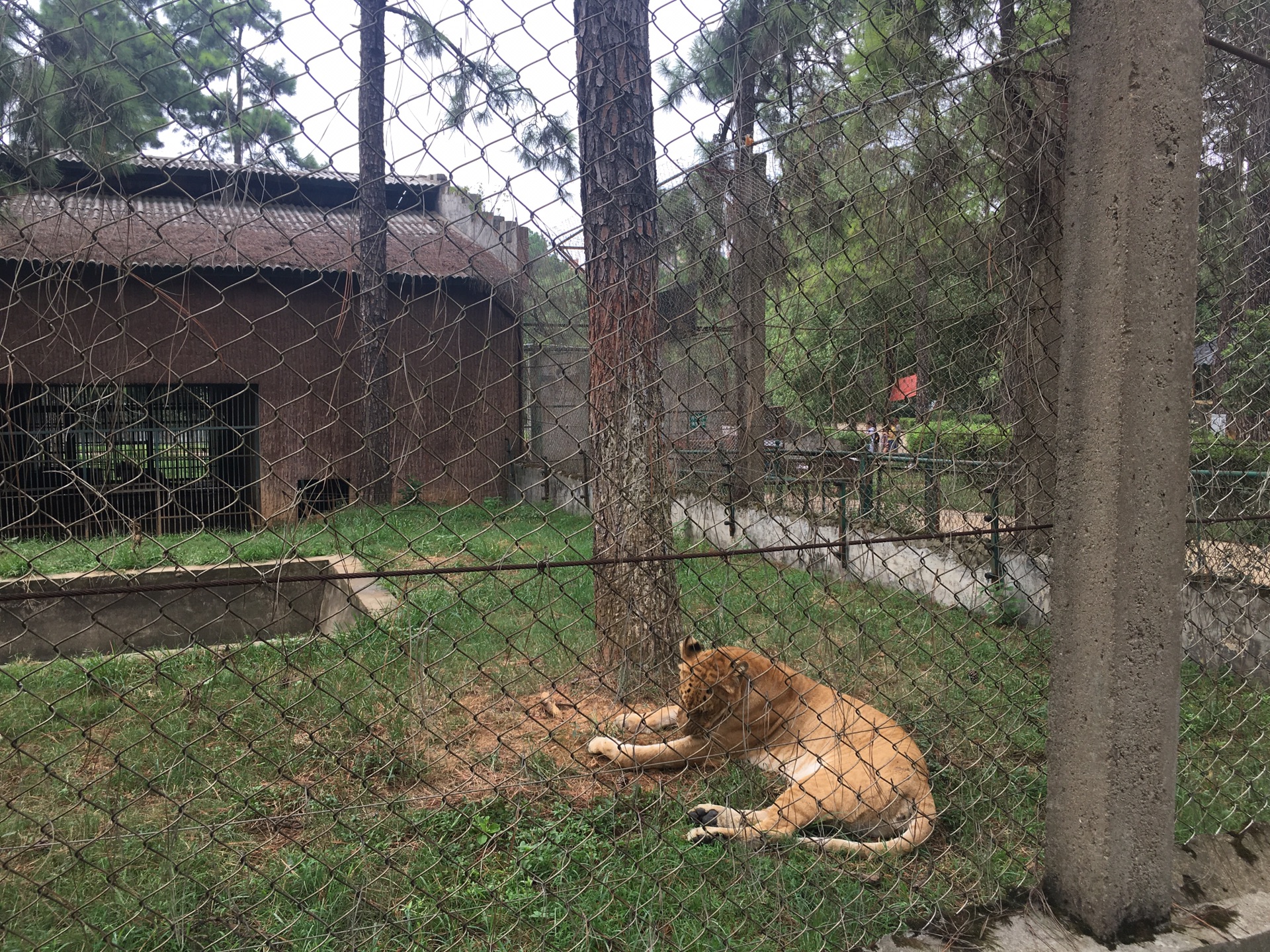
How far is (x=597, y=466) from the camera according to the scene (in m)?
2.29

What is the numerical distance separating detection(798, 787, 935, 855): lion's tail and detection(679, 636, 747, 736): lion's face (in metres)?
0.55

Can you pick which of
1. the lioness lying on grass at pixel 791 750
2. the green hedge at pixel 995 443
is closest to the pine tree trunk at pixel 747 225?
the green hedge at pixel 995 443

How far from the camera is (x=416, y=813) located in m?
2.70

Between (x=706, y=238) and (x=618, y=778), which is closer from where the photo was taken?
(x=706, y=238)

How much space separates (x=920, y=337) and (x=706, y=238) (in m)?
1.39

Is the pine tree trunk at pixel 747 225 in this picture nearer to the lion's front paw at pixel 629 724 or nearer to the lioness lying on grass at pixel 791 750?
the lioness lying on grass at pixel 791 750

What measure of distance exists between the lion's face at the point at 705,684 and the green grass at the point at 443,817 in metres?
0.22

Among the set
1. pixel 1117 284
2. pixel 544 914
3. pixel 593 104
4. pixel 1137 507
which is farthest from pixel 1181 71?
pixel 544 914

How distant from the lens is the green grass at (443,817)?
2.08 m

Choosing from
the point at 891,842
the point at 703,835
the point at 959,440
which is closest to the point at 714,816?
the point at 703,835

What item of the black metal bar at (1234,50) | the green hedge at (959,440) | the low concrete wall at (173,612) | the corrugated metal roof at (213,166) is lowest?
the low concrete wall at (173,612)

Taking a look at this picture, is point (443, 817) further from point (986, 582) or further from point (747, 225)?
point (986, 582)

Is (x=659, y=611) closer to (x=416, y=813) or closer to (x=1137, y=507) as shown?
(x=416, y=813)

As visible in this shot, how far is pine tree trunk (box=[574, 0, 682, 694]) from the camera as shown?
9.77ft
